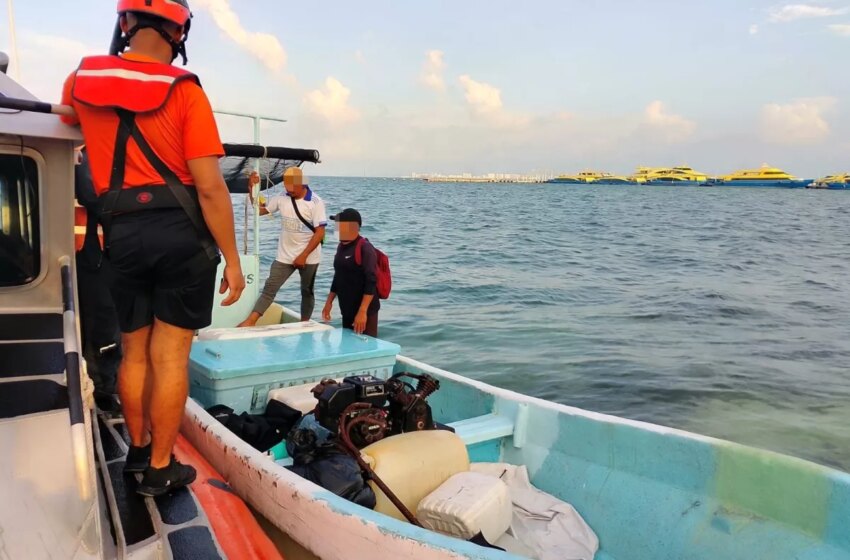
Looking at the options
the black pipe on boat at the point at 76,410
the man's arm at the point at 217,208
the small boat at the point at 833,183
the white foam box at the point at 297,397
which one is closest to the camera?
the black pipe on boat at the point at 76,410

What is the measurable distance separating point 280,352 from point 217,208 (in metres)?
2.45

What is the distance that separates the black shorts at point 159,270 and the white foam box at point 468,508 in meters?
1.56

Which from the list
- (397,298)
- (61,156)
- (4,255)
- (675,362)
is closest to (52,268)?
(4,255)

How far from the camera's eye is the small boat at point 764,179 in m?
119

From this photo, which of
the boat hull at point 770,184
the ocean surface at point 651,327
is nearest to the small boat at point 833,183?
the boat hull at point 770,184

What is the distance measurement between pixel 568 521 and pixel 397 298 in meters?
11.2

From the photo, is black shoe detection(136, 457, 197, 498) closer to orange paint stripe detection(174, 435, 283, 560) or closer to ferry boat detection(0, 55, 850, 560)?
ferry boat detection(0, 55, 850, 560)

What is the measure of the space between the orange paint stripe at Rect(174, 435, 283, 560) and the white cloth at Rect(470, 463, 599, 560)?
4.78ft

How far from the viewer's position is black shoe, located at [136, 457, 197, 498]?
2.82 m

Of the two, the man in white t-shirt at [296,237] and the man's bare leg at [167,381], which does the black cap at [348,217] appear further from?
the man's bare leg at [167,381]

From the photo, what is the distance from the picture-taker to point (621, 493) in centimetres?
387

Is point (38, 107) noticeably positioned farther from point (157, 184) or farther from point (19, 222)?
point (19, 222)

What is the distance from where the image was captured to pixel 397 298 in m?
15.0

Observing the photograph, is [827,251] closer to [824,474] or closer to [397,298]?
[397,298]
